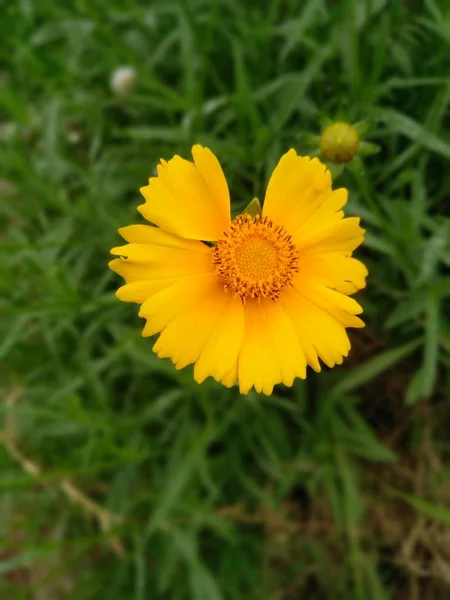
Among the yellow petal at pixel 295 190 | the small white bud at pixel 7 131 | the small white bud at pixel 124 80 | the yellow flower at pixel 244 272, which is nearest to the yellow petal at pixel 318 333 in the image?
the yellow flower at pixel 244 272

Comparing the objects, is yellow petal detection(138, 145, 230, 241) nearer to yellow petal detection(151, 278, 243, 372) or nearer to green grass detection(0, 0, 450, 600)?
yellow petal detection(151, 278, 243, 372)

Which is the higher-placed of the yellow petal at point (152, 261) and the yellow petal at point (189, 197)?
the yellow petal at point (189, 197)

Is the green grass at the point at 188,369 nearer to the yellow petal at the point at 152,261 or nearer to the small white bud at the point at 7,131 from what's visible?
the small white bud at the point at 7,131

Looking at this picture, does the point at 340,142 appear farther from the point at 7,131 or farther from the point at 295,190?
the point at 7,131

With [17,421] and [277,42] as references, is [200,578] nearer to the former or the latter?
[17,421]

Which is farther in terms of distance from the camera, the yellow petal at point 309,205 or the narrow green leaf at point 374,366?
the narrow green leaf at point 374,366

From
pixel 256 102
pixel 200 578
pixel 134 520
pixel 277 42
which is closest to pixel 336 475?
pixel 200 578

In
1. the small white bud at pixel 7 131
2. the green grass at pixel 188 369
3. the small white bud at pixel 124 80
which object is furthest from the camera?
the small white bud at pixel 7 131
